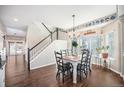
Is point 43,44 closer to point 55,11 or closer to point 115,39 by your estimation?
point 55,11

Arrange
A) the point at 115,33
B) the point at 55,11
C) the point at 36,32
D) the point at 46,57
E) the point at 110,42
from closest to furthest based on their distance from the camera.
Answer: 1. the point at 55,11
2. the point at 115,33
3. the point at 110,42
4. the point at 36,32
5. the point at 46,57

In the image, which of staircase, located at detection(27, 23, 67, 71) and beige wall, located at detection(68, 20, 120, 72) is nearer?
beige wall, located at detection(68, 20, 120, 72)

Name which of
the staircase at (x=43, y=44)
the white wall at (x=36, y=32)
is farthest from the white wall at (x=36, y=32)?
the staircase at (x=43, y=44)

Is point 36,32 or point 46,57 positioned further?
point 46,57

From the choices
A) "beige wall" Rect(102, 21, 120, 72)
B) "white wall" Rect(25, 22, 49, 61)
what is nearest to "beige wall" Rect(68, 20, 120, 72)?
"beige wall" Rect(102, 21, 120, 72)

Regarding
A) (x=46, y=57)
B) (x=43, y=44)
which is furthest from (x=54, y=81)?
(x=43, y=44)

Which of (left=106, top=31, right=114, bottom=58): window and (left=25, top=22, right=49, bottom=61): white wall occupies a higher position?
(left=25, top=22, right=49, bottom=61): white wall

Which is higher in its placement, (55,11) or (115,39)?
(55,11)

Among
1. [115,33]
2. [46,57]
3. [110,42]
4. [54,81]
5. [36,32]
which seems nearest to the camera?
[54,81]

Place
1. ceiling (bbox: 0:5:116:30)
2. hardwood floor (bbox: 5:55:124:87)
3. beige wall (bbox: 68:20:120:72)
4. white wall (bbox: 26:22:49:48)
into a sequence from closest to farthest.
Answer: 1. hardwood floor (bbox: 5:55:124:87)
2. ceiling (bbox: 0:5:116:30)
3. beige wall (bbox: 68:20:120:72)
4. white wall (bbox: 26:22:49:48)

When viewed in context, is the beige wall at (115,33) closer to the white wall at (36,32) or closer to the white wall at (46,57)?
the white wall at (46,57)

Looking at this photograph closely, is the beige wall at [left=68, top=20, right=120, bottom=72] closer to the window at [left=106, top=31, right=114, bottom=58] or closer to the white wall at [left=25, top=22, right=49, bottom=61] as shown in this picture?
the window at [left=106, top=31, right=114, bottom=58]
